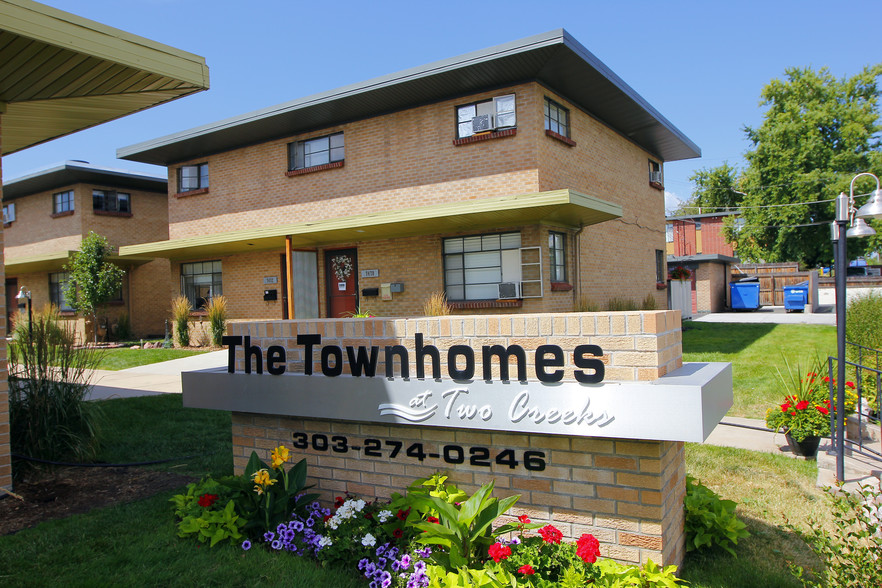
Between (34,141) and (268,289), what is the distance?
33.4 feet

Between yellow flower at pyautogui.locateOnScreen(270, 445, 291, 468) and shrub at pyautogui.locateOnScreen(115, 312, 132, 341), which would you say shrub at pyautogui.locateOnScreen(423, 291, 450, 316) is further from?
shrub at pyautogui.locateOnScreen(115, 312, 132, 341)

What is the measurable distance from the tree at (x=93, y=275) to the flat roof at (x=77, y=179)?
7.55 feet

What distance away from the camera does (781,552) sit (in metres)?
3.90

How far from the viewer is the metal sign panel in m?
2.99

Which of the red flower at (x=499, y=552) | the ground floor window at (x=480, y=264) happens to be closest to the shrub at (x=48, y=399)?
the red flower at (x=499, y=552)

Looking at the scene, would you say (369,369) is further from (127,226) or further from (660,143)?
(127,226)

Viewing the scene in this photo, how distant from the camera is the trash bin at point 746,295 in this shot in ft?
90.3

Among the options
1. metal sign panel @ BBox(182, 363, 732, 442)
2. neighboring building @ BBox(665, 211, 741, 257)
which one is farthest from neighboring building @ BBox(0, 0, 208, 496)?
neighboring building @ BBox(665, 211, 741, 257)

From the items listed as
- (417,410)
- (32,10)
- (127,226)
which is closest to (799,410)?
(417,410)

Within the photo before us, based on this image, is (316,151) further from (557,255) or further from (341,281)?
(557,255)

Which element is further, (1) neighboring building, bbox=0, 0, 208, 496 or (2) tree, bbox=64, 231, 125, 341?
(2) tree, bbox=64, 231, 125, 341

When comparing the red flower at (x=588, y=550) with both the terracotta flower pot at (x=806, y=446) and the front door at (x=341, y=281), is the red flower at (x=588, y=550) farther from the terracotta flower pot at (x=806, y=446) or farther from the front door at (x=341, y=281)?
the front door at (x=341, y=281)

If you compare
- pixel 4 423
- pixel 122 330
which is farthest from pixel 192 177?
pixel 4 423

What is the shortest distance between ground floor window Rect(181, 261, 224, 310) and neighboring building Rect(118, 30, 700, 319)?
75 mm
